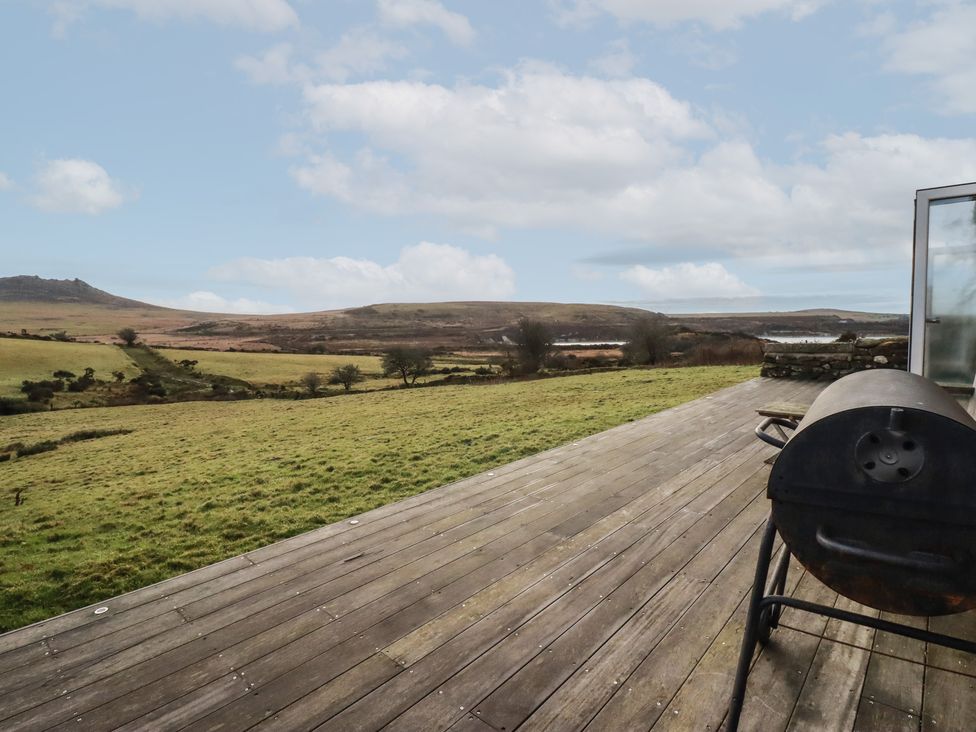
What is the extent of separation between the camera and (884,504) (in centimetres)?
134

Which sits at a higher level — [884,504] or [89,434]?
[884,504]

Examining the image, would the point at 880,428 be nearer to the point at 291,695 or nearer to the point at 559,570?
the point at 559,570

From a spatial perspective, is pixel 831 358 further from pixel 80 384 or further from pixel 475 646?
pixel 80 384

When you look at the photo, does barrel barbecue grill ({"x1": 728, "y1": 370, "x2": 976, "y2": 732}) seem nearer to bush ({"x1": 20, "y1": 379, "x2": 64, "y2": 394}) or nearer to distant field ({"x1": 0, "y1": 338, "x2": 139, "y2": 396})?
distant field ({"x1": 0, "y1": 338, "x2": 139, "y2": 396})

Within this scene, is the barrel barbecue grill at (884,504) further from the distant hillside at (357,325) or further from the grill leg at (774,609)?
the distant hillside at (357,325)

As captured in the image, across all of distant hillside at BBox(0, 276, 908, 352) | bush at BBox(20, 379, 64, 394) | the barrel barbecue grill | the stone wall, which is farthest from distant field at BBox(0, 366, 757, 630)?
distant hillside at BBox(0, 276, 908, 352)

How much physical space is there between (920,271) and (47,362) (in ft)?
163

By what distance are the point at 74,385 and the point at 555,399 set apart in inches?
1303

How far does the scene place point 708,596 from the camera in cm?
239

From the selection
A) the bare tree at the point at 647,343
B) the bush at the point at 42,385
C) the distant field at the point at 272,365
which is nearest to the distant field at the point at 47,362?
the bush at the point at 42,385

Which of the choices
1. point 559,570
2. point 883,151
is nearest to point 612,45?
point 883,151

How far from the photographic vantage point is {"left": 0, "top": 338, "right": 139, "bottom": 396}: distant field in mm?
31491

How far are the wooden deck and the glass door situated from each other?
12.4 feet

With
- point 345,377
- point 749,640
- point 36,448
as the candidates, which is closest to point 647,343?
point 345,377
